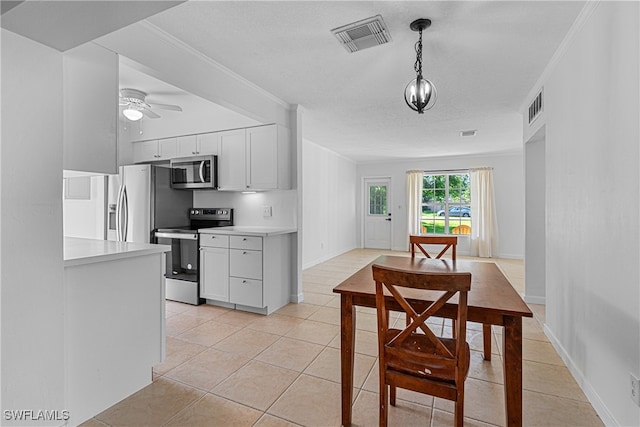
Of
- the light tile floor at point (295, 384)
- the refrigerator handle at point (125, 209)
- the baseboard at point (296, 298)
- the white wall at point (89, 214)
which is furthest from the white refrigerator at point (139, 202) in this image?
the baseboard at point (296, 298)

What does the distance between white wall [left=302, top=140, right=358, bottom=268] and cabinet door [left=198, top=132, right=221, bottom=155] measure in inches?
78.9

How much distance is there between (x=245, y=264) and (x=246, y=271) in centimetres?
8

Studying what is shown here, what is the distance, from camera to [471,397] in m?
1.96

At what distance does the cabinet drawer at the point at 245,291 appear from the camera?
341 centimetres

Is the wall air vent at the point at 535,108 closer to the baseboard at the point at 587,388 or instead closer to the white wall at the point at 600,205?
the white wall at the point at 600,205

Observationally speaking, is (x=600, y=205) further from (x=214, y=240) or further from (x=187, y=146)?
(x=187, y=146)

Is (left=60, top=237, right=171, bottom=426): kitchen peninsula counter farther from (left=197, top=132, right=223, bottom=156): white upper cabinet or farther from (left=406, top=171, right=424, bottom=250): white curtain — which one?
(left=406, top=171, right=424, bottom=250): white curtain

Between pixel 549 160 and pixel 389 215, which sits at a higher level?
pixel 549 160

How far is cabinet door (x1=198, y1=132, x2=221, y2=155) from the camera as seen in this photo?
4.05 m

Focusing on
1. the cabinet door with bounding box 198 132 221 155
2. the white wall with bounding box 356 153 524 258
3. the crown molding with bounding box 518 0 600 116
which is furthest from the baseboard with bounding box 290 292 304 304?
the white wall with bounding box 356 153 524 258

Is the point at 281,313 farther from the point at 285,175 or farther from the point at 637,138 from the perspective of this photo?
the point at 637,138

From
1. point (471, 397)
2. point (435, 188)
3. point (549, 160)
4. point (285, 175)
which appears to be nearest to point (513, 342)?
point (471, 397)

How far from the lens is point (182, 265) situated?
3.92 metres

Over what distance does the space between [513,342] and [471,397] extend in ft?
2.81
